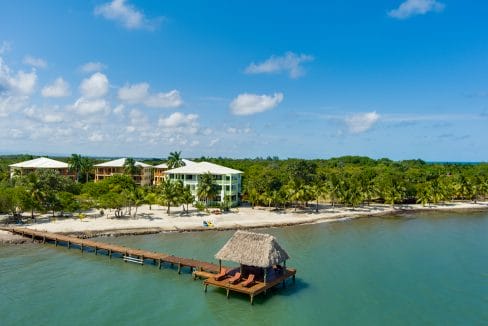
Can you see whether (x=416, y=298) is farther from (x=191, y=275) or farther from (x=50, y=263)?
(x=50, y=263)

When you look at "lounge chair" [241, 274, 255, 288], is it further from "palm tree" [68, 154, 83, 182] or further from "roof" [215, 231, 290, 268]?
"palm tree" [68, 154, 83, 182]

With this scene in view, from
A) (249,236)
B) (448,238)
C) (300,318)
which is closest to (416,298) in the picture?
(300,318)

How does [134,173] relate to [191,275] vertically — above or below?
above

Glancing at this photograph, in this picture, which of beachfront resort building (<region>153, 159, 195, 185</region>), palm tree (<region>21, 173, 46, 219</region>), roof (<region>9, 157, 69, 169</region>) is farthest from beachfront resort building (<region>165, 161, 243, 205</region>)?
roof (<region>9, 157, 69, 169</region>)

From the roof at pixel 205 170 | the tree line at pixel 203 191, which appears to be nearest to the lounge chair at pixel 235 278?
the tree line at pixel 203 191

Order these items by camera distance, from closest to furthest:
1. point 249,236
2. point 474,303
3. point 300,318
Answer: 1. point 300,318
2. point 474,303
3. point 249,236

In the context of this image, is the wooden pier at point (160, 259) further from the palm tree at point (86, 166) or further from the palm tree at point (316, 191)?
the palm tree at point (86, 166)

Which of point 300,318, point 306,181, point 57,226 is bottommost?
point 300,318
